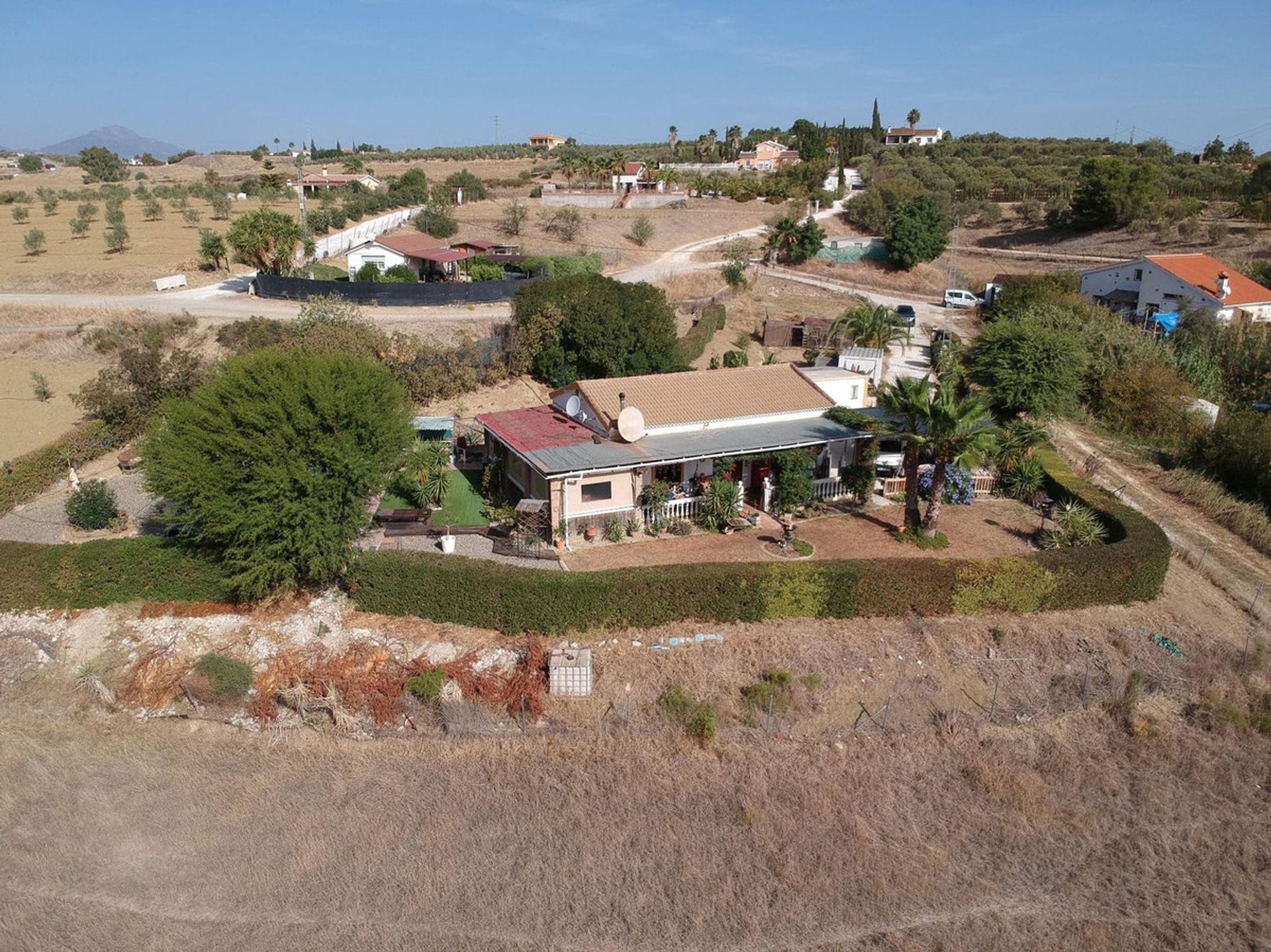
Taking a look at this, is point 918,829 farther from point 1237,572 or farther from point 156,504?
point 156,504

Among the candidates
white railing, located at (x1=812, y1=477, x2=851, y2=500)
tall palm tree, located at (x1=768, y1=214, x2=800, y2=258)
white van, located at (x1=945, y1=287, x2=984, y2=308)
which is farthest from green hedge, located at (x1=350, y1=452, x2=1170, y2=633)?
tall palm tree, located at (x1=768, y1=214, x2=800, y2=258)

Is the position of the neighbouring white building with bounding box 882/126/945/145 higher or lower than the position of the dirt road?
higher

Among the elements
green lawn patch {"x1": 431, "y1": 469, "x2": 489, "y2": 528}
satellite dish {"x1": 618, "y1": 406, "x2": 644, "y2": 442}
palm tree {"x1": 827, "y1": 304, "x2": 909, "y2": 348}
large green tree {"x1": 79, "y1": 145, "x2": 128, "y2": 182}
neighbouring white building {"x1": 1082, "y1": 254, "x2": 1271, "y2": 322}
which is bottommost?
green lawn patch {"x1": 431, "y1": 469, "x2": 489, "y2": 528}

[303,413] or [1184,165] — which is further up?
[1184,165]

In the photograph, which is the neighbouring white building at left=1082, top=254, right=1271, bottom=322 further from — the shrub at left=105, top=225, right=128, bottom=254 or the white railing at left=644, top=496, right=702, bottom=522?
the shrub at left=105, top=225, right=128, bottom=254

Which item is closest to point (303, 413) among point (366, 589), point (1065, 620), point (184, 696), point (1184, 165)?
point (366, 589)

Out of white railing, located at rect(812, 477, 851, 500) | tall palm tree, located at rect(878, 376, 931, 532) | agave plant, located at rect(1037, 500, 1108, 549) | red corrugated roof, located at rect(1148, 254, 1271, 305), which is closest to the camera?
tall palm tree, located at rect(878, 376, 931, 532)

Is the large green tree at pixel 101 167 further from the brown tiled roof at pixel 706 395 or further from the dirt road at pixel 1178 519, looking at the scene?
the dirt road at pixel 1178 519

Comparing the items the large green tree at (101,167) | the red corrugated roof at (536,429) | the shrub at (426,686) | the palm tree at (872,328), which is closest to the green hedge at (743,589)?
the shrub at (426,686)

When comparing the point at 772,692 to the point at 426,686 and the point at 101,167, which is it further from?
the point at 101,167
